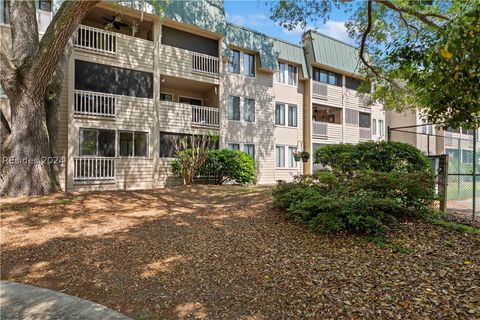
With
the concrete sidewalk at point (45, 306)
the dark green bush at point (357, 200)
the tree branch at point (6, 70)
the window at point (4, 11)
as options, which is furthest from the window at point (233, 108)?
the concrete sidewalk at point (45, 306)

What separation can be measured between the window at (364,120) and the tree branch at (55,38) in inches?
940

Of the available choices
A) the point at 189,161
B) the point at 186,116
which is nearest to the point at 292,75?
the point at 186,116

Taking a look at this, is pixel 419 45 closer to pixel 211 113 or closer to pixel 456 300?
pixel 456 300

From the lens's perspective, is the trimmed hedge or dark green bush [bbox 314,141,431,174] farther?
dark green bush [bbox 314,141,431,174]

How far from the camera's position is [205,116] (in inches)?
695

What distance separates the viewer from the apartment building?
13828 mm

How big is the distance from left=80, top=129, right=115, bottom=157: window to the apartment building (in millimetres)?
43

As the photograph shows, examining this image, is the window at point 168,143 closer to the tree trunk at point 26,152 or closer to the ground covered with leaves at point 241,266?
the tree trunk at point 26,152

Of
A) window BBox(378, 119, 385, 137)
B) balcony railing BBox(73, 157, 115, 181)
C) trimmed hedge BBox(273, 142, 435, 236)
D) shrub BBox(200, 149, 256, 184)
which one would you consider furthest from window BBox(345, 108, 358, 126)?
trimmed hedge BBox(273, 142, 435, 236)

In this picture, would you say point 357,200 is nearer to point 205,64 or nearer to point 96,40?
point 96,40

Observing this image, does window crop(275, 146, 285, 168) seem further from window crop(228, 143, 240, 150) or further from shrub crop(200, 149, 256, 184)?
shrub crop(200, 149, 256, 184)

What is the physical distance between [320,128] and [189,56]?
11807mm

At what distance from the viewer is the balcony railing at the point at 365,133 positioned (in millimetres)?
27406

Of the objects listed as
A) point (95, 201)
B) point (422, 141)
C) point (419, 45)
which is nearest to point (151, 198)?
point (95, 201)
